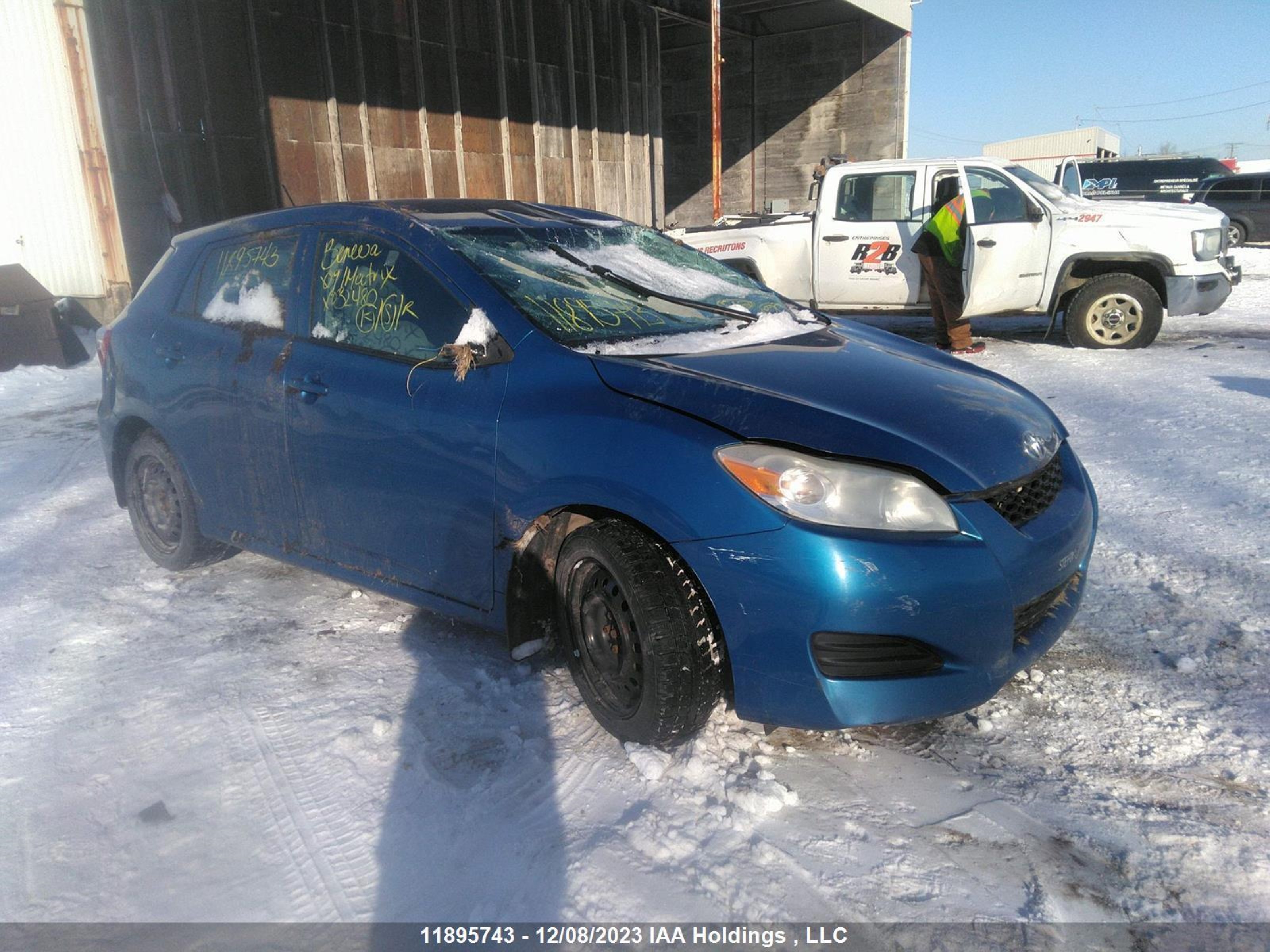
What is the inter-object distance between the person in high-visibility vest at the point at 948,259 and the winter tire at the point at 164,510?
6.76 metres

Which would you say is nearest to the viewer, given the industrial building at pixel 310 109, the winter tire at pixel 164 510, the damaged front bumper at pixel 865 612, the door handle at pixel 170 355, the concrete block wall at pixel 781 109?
the damaged front bumper at pixel 865 612

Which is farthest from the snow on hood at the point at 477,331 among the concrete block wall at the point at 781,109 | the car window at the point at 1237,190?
the car window at the point at 1237,190

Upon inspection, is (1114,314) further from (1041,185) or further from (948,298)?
(948,298)

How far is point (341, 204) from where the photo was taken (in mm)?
3742

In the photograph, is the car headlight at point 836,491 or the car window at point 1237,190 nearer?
the car headlight at point 836,491

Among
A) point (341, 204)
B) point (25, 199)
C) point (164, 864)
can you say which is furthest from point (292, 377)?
point (25, 199)

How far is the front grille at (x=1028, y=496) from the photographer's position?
8.81ft

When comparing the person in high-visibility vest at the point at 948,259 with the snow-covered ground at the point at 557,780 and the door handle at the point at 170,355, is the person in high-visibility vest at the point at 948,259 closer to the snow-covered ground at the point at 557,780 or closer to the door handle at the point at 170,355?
the snow-covered ground at the point at 557,780

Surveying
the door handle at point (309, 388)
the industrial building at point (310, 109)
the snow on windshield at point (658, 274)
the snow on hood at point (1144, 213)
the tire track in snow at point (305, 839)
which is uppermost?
the industrial building at point (310, 109)

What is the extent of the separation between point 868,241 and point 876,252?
137 mm

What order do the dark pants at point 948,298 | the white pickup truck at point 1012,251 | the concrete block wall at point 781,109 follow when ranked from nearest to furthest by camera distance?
the white pickup truck at point 1012,251, the dark pants at point 948,298, the concrete block wall at point 781,109

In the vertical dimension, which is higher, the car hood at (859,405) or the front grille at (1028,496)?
the car hood at (859,405)

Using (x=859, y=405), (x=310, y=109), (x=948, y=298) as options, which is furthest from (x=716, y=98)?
(x=859, y=405)

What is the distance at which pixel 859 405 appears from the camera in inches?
110
